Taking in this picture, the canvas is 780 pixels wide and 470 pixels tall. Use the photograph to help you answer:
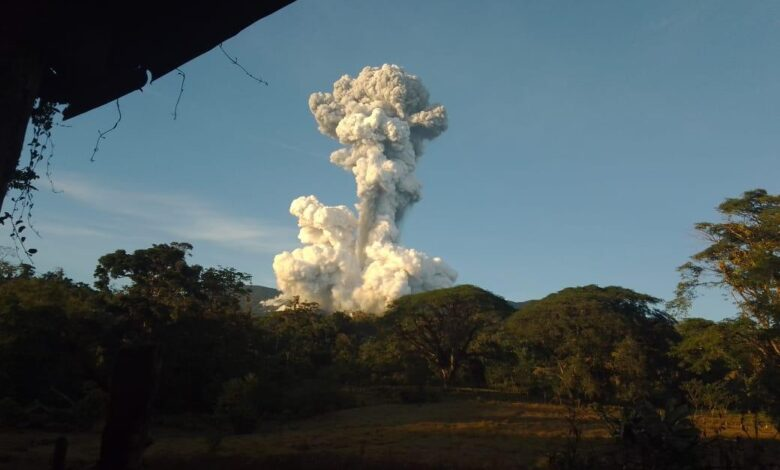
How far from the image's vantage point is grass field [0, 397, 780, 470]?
13688 millimetres

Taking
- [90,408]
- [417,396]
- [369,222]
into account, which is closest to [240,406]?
[90,408]

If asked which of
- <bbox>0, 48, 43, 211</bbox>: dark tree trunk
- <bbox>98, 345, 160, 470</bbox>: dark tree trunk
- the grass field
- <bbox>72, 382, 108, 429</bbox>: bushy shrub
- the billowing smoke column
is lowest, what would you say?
the grass field

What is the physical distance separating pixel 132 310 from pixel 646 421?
28624 millimetres

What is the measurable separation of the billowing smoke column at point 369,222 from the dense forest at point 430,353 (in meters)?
38.8

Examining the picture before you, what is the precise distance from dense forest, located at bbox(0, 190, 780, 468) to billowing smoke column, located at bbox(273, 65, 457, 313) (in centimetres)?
3881

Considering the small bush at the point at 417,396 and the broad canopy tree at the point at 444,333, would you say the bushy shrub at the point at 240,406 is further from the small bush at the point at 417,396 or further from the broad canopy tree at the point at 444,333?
the broad canopy tree at the point at 444,333

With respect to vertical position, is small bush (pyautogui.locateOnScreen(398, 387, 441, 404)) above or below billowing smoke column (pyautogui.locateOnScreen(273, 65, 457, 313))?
below

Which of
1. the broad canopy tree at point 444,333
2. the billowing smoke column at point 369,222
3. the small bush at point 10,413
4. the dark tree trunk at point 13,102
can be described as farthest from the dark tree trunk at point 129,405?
the billowing smoke column at point 369,222

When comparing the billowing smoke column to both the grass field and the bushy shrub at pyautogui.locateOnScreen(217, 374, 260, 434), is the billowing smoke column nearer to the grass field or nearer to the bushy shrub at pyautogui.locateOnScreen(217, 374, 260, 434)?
the grass field

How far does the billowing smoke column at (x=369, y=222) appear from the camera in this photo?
88.9 metres

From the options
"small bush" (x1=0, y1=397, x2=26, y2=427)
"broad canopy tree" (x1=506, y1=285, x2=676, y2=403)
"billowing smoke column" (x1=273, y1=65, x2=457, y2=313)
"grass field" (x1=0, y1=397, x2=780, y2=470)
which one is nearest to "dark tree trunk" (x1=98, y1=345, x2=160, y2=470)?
"grass field" (x1=0, y1=397, x2=780, y2=470)

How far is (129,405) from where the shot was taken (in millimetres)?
2195

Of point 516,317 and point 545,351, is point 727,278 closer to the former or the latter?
point 545,351

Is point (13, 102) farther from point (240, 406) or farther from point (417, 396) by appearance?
point (417, 396)
